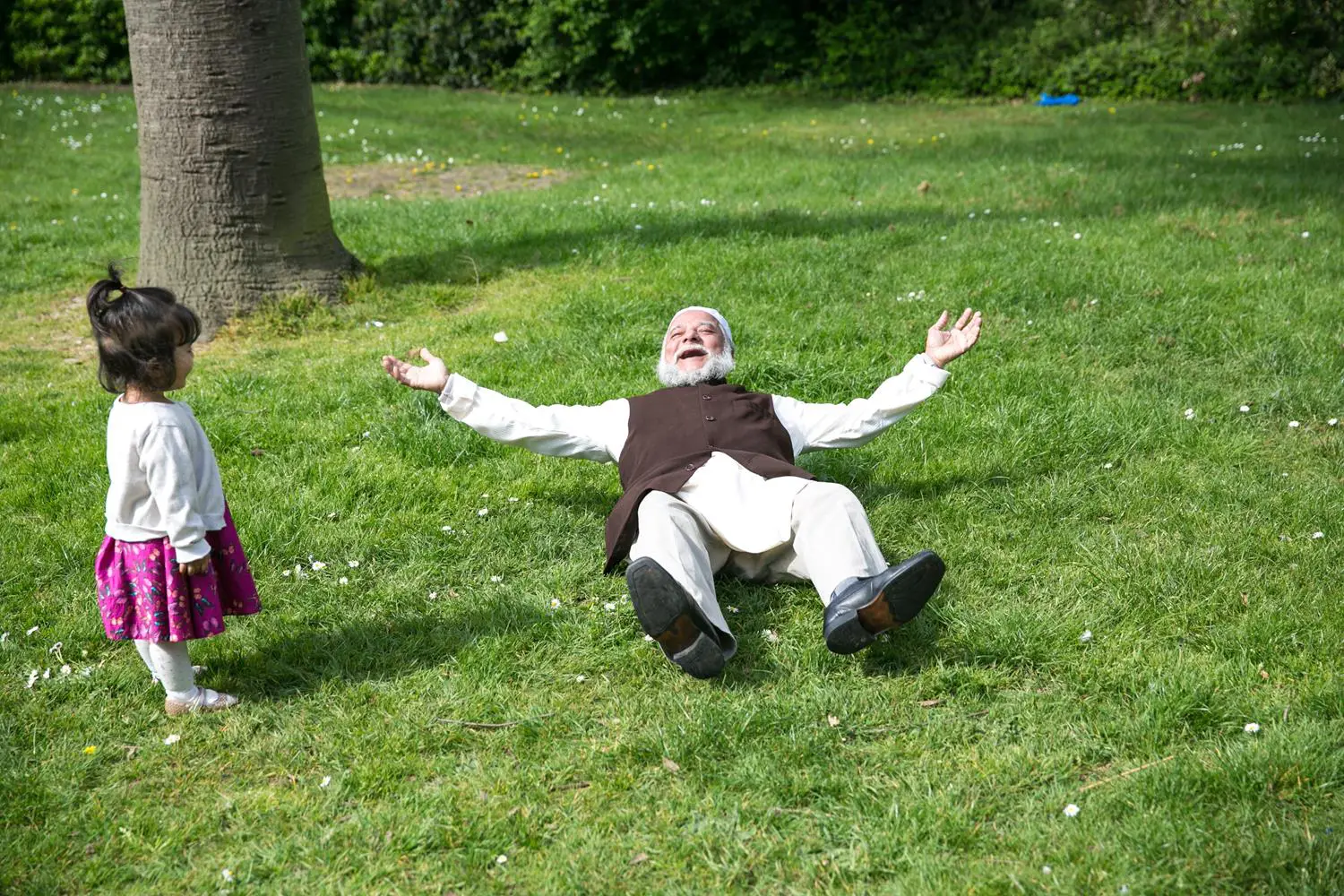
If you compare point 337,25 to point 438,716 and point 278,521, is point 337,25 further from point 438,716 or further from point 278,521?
point 438,716

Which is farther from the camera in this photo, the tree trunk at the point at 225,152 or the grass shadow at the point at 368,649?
the tree trunk at the point at 225,152

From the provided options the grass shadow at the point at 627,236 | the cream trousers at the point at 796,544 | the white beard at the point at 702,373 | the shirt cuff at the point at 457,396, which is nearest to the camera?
the cream trousers at the point at 796,544

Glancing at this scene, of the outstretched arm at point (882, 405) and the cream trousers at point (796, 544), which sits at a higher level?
the outstretched arm at point (882, 405)

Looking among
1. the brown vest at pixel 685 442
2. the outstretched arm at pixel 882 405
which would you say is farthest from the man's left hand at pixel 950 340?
the brown vest at pixel 685 442

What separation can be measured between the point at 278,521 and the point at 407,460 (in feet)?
2.52

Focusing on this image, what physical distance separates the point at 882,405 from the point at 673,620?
159cm

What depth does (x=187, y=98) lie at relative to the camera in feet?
22.7

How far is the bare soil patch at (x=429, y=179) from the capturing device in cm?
1152

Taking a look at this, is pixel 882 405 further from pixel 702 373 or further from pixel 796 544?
pixel 796 544

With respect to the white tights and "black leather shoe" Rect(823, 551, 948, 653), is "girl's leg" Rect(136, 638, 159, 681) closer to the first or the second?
the white tights

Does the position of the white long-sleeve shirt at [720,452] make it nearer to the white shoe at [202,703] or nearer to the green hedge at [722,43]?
the white shoe at [202,703]

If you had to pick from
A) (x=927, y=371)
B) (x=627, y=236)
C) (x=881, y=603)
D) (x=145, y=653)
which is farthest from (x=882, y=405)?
(x=627, y=236)

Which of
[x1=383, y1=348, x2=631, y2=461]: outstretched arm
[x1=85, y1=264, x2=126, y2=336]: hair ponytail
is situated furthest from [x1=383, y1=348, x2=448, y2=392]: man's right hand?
[x1=85, y1=264, x2=126, y2=336]: hair ponytail

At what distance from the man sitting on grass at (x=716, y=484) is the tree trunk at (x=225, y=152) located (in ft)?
10.9
